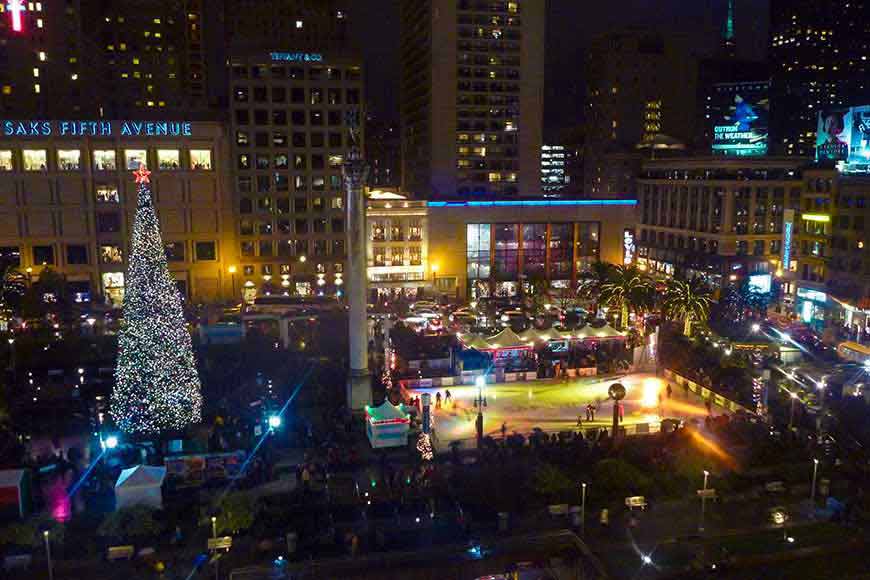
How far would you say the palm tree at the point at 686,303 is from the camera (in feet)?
165

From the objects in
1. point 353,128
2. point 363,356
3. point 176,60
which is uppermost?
point 176,60

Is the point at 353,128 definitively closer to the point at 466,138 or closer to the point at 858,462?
the point at 858,462

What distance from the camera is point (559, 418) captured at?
34.8 meters

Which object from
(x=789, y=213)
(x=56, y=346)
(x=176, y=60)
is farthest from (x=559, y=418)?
(x=176, y=60)

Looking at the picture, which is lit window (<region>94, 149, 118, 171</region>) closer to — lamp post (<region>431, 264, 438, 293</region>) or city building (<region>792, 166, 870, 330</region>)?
lamp post (<region>431, 264, 438, 293</region>)

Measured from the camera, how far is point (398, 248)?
72938mm

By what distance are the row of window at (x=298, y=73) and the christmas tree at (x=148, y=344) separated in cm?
4486

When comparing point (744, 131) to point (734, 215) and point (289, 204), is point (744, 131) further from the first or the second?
point (289, 204)

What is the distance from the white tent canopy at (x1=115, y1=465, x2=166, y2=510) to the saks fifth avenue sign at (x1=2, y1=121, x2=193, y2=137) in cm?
4943

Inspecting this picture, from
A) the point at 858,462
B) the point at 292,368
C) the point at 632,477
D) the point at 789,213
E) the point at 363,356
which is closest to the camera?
the point at 632,477

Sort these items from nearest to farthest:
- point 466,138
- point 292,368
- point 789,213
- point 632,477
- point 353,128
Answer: point 632,477 < point 353,128 < point 292,368 < point 789,213 < point 466,138

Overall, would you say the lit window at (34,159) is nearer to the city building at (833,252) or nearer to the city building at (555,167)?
the city building at (833,252)

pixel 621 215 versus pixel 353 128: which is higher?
pixel 353 128

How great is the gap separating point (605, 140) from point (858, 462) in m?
105
